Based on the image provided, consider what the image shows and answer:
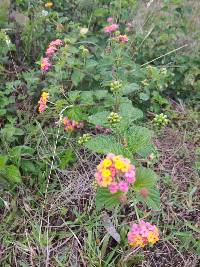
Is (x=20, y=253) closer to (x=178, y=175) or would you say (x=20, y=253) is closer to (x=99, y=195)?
(x=99, y=195)

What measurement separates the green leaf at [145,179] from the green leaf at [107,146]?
98 mm

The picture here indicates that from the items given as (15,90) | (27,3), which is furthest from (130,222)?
(27,3)

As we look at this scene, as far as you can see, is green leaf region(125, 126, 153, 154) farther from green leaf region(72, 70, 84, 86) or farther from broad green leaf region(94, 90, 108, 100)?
green leaf region(72, 70, 84, 86)

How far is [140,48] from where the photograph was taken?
294 cm

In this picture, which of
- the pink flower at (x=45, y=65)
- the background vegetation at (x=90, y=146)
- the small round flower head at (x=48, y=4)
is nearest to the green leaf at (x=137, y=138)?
the background vegetation at (x=90, y=146)

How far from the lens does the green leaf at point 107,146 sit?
182cm

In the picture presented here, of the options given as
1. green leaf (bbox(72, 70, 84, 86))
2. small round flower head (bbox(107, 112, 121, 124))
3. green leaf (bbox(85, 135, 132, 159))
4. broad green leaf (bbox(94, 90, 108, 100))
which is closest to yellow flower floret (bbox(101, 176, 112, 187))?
green leaf (bbox(85, 135, 132, 159))

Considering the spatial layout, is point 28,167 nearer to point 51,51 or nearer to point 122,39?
point 51,51

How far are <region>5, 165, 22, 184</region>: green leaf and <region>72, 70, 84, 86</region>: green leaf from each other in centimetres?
55

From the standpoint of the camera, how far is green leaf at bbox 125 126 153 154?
6.11 feet

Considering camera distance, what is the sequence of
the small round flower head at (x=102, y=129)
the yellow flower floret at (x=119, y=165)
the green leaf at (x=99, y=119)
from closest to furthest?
the yellow flower floret at (x=119, y=165) < the green leaf at (x=99, y=119) < the small round flower head at (x=102, y=129)

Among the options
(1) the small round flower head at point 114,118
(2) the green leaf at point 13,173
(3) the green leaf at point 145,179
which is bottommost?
(2) the green leaf at point 13,173

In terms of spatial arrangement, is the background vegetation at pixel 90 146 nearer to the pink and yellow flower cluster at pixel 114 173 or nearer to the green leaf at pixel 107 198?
the green leaf at pixel 107 198

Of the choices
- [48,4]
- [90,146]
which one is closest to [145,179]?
[90,146]
